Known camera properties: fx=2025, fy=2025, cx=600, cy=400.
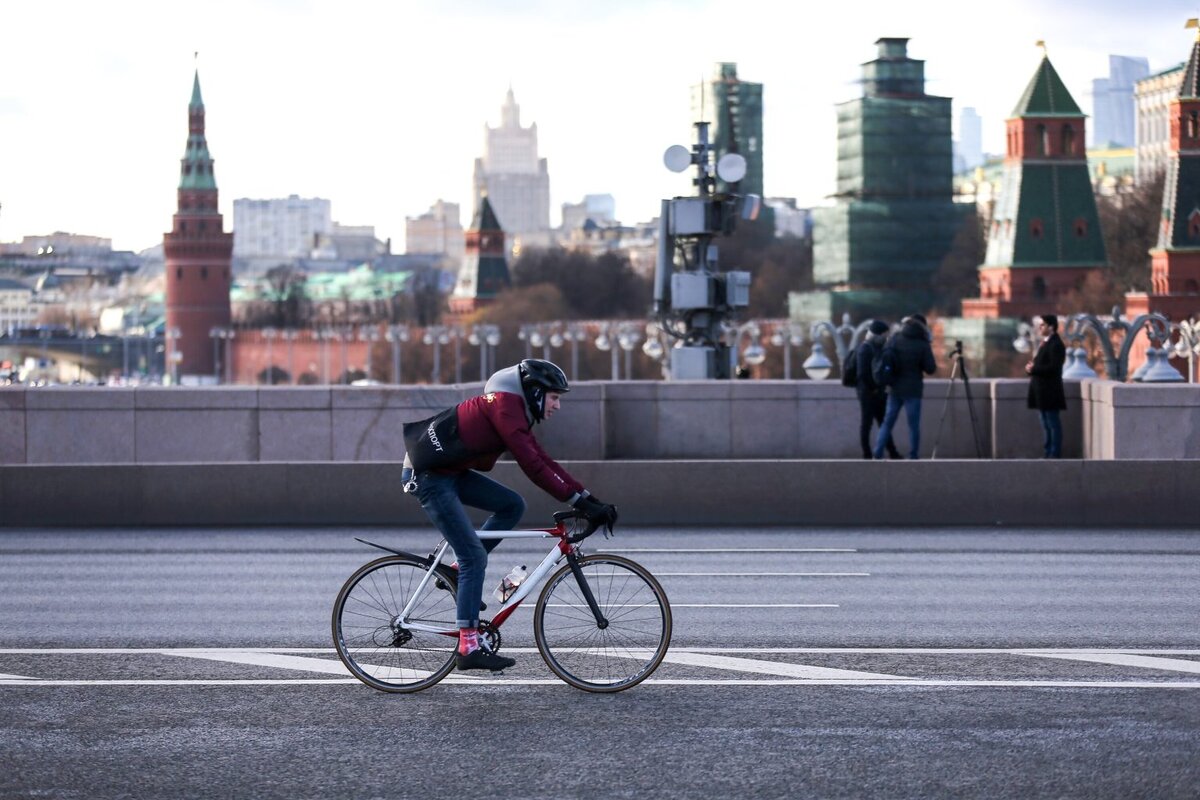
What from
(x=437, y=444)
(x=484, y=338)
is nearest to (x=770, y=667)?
(x=437, y=444)

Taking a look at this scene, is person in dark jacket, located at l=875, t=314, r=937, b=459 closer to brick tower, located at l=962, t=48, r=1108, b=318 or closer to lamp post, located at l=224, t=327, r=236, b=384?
brick tower, located at l=962, t=48, r=1108, b=318

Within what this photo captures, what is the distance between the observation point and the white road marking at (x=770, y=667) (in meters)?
9.83

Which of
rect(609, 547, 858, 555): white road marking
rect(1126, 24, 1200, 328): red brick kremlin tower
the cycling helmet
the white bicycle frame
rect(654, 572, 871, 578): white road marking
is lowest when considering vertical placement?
rect(609, 547, 858, 555): white road marking

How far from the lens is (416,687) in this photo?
943 centimetres

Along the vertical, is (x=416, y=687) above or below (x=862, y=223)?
below

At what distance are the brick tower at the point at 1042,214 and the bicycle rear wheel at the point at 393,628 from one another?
11748 centimetres

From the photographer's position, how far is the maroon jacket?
29.8 feet

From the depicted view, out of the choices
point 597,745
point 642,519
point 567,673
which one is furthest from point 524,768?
point 642,519

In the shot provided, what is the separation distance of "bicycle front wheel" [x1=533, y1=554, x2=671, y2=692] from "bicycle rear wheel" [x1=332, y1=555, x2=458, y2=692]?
0.46m

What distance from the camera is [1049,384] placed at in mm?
21312

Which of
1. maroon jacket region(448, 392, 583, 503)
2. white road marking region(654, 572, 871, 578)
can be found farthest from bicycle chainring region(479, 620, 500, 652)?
white road marking region(654, 572, 871, 578)

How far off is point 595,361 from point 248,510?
123 m

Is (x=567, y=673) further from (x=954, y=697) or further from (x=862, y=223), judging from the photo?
(x=862, y=223)

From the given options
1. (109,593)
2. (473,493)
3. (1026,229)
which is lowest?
(109,593)
